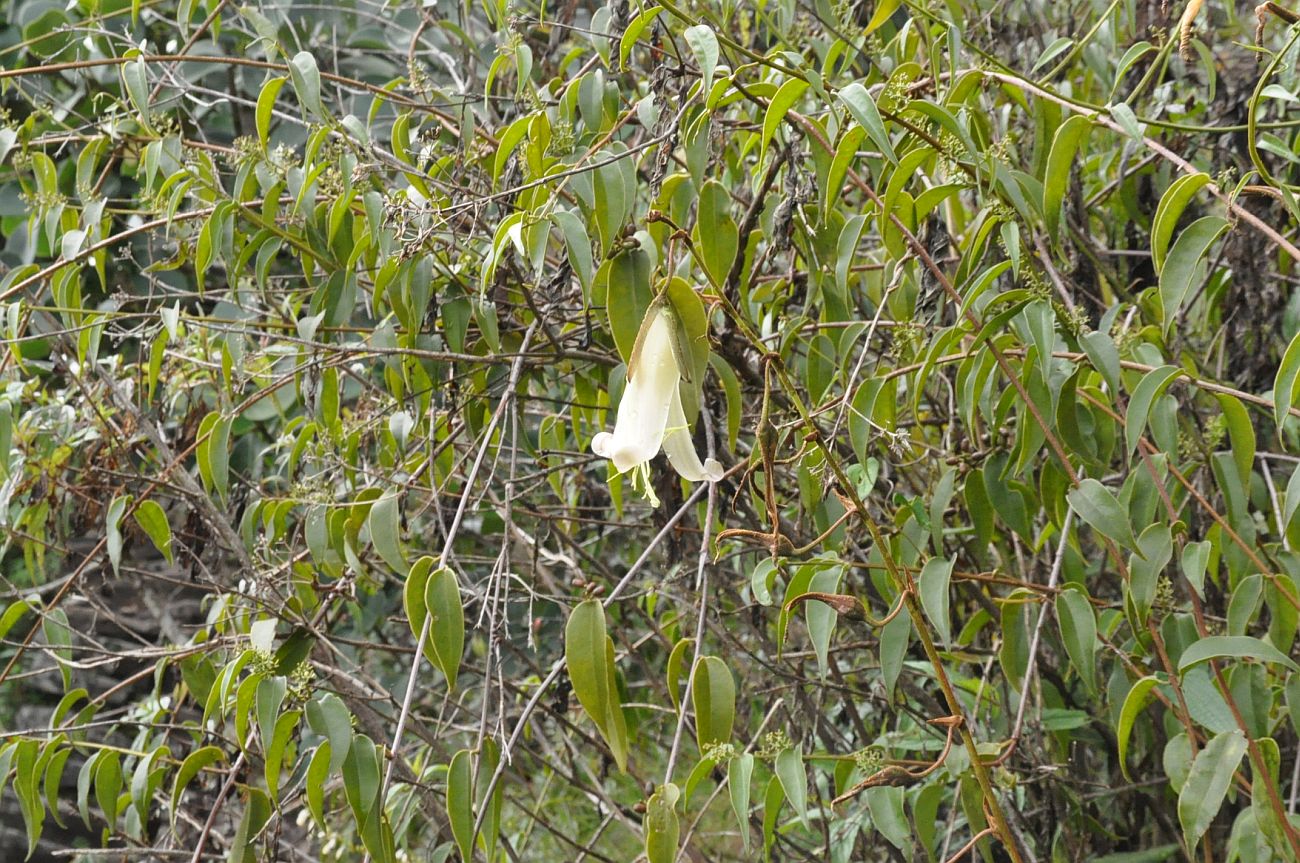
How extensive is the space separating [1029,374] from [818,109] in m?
0.37

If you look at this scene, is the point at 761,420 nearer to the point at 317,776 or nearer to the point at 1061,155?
the point at 1061,155

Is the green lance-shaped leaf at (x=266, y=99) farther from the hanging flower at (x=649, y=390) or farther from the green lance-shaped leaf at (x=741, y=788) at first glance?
the green lance-shaped leaf at (x=741, y=788)

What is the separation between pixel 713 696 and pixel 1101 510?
28cm

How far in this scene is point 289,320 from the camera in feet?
4.55

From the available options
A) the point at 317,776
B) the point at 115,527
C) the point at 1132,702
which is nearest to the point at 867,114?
the point at 1132,702

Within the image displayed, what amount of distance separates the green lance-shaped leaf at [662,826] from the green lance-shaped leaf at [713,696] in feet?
0.14

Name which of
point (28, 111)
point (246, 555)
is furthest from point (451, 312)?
point (28, 111)

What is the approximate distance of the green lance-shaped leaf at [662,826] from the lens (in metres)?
0.67

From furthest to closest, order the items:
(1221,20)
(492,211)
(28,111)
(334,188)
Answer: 1. (28,111)
2. (1221,20)
3. (492,211)
4. (334,188)

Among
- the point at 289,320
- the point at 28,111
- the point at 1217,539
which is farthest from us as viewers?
the point at 28,111

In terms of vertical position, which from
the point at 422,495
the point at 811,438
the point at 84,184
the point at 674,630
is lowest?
the point at 674,630

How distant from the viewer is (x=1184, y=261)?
2.15ft

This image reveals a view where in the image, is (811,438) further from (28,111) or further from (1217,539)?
(28,111)

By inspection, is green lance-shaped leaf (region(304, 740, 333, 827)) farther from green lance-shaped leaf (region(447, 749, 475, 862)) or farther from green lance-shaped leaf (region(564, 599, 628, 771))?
green lance-shaped leaf (region(564, 599, 628, 771))
